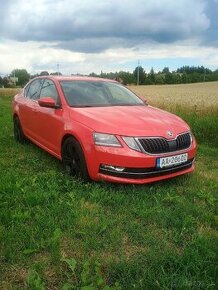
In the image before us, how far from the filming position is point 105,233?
13.2ft

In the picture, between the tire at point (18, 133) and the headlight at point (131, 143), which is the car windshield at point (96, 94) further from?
the tire at point (18, 133)

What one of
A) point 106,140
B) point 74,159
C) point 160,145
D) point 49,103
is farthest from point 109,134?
point 49,103

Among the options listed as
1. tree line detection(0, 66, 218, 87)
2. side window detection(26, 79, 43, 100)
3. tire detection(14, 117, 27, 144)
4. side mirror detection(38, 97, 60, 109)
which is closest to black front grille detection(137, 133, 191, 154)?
side mirror detection(38, 97, 60, 109)

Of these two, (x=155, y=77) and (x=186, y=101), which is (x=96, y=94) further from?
(x=155, y=77)

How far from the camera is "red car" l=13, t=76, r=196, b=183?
17.0ft

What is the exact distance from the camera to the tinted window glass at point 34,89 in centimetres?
781

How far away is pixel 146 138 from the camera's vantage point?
524 centimetres

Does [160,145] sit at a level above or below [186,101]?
below

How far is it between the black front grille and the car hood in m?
0.08

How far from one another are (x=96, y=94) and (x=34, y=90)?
1.91m

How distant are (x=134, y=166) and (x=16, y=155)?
10.6ft

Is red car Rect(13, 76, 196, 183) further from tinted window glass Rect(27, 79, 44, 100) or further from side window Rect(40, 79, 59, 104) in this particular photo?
tinted window glass Rect(27, 79, 44, 100)

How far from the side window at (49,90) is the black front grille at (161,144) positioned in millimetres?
1974

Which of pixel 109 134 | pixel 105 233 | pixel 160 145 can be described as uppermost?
pixel 109 134
